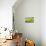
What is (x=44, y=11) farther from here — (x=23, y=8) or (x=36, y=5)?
(x=23, y=8)

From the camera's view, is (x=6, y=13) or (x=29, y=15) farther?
(x=29, y=15)

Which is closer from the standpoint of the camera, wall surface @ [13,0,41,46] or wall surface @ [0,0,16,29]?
wall surface @ [0,0,16,29]

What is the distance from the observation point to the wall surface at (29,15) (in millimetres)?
3826

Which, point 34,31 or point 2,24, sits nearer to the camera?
point 2,24

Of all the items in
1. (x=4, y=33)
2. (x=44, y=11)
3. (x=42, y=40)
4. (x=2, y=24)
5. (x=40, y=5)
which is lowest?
(x=42, y=40)

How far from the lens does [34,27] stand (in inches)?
152

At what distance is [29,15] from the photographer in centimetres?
386

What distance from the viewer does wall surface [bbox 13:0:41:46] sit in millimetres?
3826

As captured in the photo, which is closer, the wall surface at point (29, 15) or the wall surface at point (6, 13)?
the wall surface at point (6, 13)

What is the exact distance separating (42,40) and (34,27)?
53 cm

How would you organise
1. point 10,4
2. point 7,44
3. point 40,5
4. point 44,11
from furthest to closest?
point 40,5, point 44,11, point 10,4, point 7,44

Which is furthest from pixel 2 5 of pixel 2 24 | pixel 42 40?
pixel 42 40

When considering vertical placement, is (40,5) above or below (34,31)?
above

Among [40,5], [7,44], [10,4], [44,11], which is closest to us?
[7,44]
